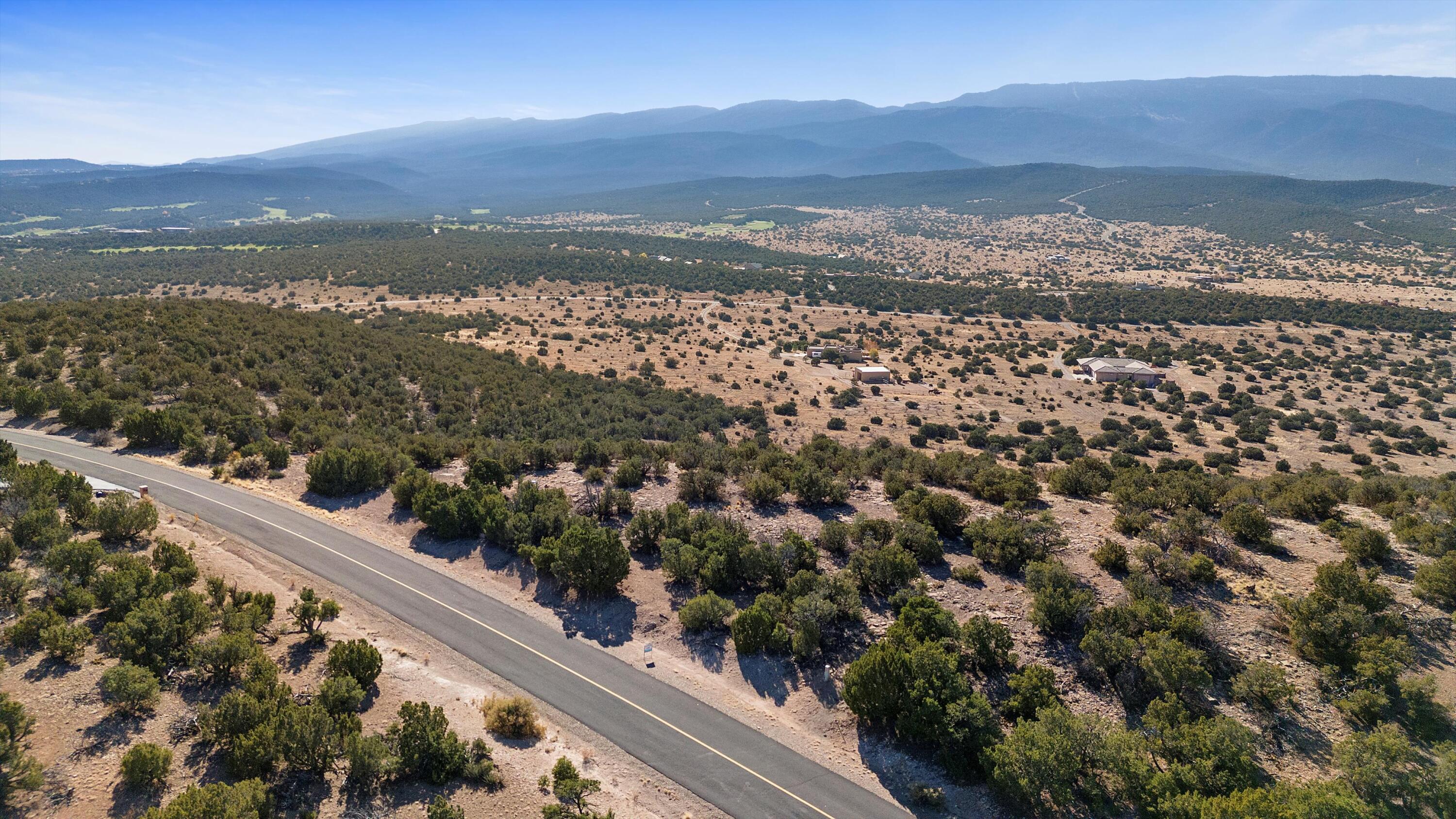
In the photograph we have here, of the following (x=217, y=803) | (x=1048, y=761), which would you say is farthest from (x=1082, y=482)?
(x=217, y=803)

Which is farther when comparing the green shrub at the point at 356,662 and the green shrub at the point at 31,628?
the green shrub at the point at 356,662

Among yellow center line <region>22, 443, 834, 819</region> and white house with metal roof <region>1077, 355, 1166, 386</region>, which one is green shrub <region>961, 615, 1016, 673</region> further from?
white house with metal roof <region>1077, 355, 1166, 386</region>

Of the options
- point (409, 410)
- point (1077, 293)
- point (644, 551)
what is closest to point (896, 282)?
point (1077, 293)

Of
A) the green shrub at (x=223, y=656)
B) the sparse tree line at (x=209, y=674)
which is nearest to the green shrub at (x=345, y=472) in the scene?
the sparse tree line at (x=209, y=674)

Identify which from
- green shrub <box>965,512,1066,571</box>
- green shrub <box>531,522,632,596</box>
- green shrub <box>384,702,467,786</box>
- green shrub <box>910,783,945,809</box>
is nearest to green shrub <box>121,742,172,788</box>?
green shrub <box>384,702,467,786</box>

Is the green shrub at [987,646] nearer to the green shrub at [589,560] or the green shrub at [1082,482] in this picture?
the green shrub at [589,560]

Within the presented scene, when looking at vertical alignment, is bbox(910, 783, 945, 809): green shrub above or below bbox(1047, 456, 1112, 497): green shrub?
below
